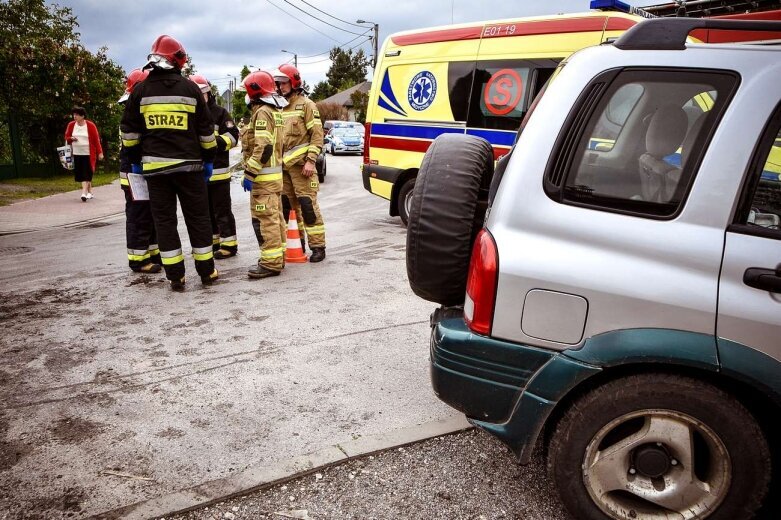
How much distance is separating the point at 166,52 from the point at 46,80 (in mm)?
11718

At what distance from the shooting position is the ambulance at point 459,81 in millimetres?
6457

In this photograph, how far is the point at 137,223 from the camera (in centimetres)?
570

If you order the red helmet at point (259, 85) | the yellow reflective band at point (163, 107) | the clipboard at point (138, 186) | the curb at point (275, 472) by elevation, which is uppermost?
the red helmet at point (259, 85)

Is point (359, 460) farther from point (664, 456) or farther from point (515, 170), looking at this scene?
point (515, 170)

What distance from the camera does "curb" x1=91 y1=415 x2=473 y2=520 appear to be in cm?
232

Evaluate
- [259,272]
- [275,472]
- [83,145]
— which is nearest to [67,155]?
[83,145]

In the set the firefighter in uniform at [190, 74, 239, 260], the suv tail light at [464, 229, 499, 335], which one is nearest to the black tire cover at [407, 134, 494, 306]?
the suv tail light at [464, 229, 499, 335]

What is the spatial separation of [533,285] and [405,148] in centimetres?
620

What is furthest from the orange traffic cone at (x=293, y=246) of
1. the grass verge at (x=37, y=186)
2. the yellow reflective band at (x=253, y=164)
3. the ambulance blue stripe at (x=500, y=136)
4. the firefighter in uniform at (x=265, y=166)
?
the grass verge at (x=37, y=186)

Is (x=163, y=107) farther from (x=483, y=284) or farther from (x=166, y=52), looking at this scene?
(x=483, y=284)

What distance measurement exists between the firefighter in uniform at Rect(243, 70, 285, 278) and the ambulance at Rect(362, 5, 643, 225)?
2.55 m

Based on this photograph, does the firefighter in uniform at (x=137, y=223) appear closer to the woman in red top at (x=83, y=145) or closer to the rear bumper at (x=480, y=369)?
the rear bumper at (x=480, y=369)

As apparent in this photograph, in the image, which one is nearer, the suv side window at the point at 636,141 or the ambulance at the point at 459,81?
the suv side window at the point at 636,141

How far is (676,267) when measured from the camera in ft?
6.21
